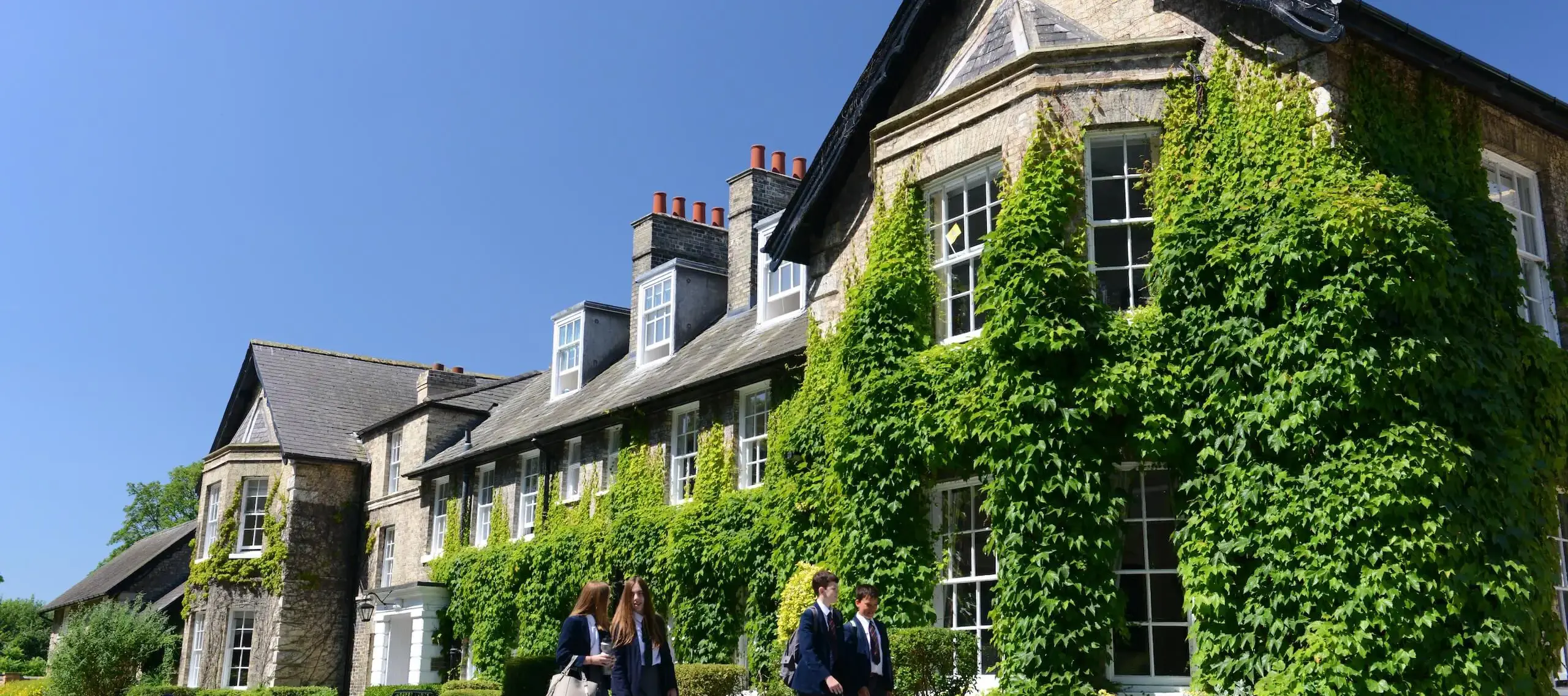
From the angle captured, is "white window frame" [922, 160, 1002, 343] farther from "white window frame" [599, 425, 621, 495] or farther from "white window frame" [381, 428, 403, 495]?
"white window frame" [381, 428, 403, 495]

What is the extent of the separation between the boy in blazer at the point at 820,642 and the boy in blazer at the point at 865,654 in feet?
0.32

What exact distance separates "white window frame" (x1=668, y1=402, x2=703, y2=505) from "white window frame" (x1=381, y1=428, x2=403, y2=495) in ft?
40.4

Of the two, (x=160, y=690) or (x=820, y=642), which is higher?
(x=820, y=642)

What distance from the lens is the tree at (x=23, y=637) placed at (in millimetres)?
62312

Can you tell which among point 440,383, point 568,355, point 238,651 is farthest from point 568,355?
point 238,651

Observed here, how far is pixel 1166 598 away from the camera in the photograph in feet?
41.5

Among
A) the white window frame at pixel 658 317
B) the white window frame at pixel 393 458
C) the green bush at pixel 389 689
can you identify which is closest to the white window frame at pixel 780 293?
the white window frame at pixel 658 317

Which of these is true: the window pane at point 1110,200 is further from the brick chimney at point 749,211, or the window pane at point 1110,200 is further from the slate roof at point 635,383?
the brick chimney at point 749,211

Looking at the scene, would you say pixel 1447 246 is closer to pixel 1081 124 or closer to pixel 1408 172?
pixel 1408 172

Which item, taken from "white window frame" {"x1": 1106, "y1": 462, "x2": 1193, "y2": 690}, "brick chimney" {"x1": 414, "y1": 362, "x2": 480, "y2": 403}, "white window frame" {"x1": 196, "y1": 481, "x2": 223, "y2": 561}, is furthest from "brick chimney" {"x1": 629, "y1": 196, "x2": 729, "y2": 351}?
"white window frame" {"x1": 1106, "y1": 462, "x2": 1193, "y2": 690}

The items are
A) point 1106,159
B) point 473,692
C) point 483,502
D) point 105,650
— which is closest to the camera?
point 1106,159

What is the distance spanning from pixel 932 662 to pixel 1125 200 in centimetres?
514

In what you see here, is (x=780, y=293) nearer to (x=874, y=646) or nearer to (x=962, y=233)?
(x=962, y=233)

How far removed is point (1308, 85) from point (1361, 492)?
399 cm
